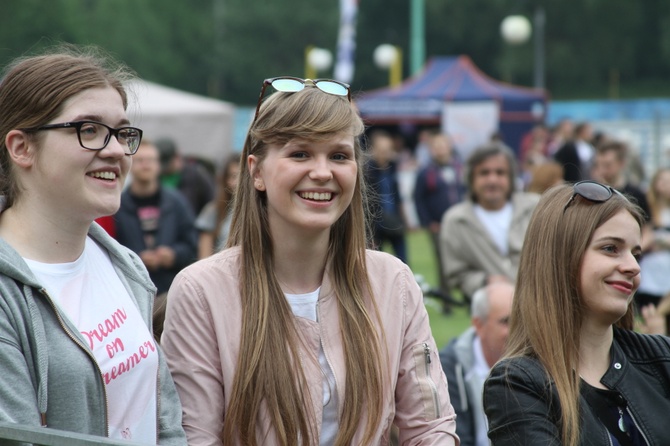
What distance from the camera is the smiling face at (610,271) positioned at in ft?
9.98

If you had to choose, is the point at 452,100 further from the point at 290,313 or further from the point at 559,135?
the point at 290,313

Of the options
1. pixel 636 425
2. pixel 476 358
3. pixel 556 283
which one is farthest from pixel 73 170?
pixel 476 358

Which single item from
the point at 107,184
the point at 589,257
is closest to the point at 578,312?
the point at 589,257

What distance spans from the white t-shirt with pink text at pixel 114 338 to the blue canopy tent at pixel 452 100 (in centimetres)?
2399

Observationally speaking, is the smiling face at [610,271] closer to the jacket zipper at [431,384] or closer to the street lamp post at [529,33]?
the jacket zipper at [431,384]

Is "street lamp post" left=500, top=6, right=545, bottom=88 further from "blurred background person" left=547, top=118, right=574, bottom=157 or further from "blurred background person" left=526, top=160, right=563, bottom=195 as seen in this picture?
"blurred background person" left=526, top=160, right=563, bottom=195

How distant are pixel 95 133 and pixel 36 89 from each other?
0.60ft

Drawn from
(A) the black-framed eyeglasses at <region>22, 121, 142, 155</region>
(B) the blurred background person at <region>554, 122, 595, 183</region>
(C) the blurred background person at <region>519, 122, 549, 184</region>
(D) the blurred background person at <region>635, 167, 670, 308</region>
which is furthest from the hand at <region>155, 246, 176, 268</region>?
(C) the blurred background person at <region>519, 122, 549, 184</region>

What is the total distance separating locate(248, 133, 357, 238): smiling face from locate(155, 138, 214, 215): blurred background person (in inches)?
328

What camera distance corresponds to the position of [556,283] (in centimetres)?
310

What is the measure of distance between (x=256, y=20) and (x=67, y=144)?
2560 inches

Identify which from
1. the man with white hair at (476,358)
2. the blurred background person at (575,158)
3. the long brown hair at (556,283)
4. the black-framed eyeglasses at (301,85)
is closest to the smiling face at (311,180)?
the black-framed eyeglasses at (301,85)

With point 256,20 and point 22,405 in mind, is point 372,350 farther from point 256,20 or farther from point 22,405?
point 256,20

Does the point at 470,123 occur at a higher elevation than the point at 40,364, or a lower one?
higher
